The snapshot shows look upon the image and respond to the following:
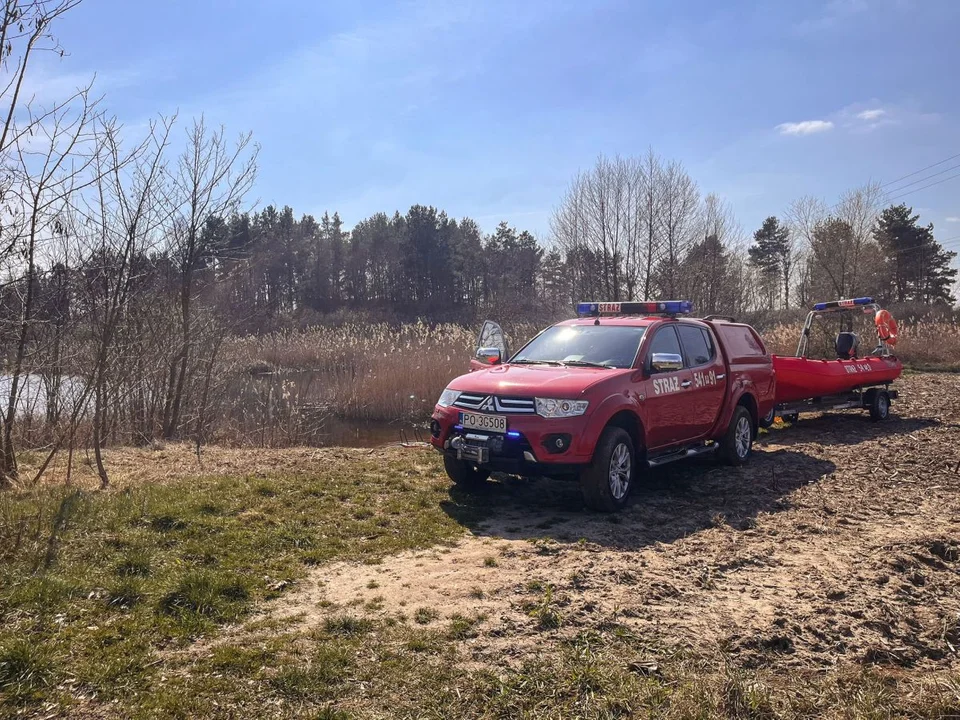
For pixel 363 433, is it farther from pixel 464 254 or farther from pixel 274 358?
pixel 464 254

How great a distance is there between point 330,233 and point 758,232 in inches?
1479

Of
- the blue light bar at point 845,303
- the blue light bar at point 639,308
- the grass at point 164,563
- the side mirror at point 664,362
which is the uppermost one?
the blue light bar at point 845,303

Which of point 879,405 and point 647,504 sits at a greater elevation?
point 879,405

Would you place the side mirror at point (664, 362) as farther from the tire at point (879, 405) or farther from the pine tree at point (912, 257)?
the pine tree at point (912, 257)

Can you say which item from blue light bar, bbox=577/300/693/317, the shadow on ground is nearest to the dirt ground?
the shadow on ground

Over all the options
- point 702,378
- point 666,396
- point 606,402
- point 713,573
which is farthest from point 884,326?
point 713,573

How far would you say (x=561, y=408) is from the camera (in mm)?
6184

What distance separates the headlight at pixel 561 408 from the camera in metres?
6.17

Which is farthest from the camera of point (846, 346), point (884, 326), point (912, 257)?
point (912, 257)

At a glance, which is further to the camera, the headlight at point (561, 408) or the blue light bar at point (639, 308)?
the blue light bar at point (639, 308)

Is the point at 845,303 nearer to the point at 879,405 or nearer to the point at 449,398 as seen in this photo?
the point at 879,405

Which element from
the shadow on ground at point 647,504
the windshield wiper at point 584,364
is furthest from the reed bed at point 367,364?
the windshield wiper at point 584,364

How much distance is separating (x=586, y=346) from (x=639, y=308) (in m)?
1.30

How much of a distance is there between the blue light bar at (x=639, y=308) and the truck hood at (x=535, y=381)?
5.58 feet
